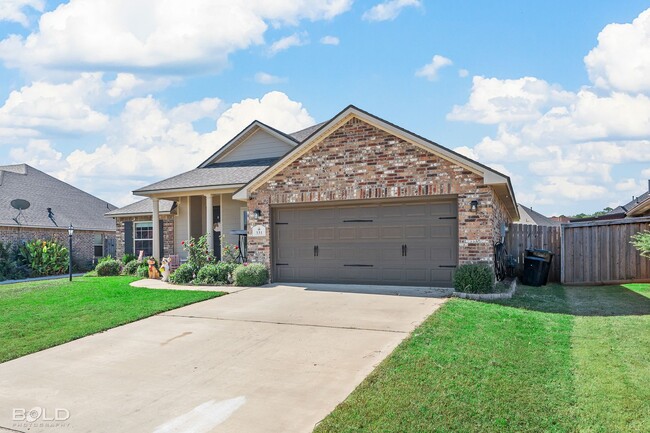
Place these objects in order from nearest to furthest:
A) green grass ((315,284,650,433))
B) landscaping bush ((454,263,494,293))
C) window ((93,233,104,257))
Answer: green grass ((315,284,650,433))
landscaping bush ((454,263,494,293))
window ((93,233,104,257))

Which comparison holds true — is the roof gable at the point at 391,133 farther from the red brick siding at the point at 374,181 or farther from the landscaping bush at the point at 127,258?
the landscaping bush at the point at 127,258

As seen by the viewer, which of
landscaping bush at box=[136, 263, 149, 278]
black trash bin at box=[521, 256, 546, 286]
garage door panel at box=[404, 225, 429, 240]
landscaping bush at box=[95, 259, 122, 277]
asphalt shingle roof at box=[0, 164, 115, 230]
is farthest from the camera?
asphalt shingle roof at box=[0, 164, 115, 230]

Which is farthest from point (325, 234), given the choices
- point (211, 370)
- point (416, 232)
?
point (211, 370)

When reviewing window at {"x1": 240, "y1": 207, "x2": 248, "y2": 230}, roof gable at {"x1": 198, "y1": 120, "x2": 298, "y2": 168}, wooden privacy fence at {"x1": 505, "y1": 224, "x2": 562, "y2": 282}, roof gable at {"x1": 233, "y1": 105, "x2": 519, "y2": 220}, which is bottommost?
wooden privacy fence at {"x1": 505, "y1": 224, "x2": 562, "y2": 282}

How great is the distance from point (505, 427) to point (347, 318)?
4462mm

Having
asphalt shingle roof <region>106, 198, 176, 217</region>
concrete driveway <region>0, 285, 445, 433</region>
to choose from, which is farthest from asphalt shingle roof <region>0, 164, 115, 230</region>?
concrete driveway <region>0, 285, 445, 433</region>

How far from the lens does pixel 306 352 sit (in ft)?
22.2

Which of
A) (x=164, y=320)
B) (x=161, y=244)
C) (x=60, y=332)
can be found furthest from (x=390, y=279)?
(x=161, y=244)

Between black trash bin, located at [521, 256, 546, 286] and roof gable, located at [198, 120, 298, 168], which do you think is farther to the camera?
roof gable, located at [198, 120, 298, 168]

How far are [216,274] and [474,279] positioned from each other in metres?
7.26

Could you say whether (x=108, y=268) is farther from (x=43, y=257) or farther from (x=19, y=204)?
(x=19, y=204)

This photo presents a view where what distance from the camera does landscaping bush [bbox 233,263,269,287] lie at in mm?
12977

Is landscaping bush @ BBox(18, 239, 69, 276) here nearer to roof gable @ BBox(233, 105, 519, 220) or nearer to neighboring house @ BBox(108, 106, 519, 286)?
roof gable @ BBox(233, 105, 519, 220)

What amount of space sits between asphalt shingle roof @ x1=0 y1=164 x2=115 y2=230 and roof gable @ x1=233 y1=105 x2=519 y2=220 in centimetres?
1591
